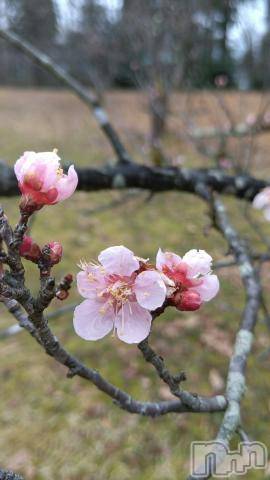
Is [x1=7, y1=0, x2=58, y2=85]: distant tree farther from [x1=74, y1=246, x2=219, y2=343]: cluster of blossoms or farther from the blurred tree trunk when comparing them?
[x1=74, y1=246, x2=219, y2=343]: cluster of blossoms

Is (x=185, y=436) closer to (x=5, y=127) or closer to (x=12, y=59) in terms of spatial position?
(x=5, y=127)

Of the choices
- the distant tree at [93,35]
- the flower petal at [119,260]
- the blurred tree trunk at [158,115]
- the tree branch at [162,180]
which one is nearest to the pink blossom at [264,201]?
the tree branch at [162,180]

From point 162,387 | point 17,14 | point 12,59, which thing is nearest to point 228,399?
point 162,387

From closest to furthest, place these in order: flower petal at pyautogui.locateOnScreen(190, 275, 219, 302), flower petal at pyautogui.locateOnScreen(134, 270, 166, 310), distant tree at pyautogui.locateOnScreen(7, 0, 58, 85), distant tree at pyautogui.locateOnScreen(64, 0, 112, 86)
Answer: flower petal at pyautogui.locateOnScreen(134, 270, 166, 310)
flower petal at pyautogui.locateOnScreen(190, 275, 219, 302)
distant tree at pyautogui.locateOnScreen(64, 0, 112, 86)
distant tree at pyautogui.locateOnScreen(7, 0, 58, 85)

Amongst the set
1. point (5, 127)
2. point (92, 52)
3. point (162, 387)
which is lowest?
point (5, 127)

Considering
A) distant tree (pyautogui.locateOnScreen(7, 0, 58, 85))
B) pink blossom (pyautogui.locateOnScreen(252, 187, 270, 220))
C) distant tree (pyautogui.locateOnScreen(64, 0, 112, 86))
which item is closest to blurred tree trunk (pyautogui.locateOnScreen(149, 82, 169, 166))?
pink blossom (pyautogui.locateOnScreen(252, 187, 270, 220))

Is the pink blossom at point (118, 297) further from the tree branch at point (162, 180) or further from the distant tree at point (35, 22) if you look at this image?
the distant tree at point (35, 22)

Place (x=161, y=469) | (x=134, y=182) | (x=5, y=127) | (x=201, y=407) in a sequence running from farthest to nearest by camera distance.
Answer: (x=5, y=127) → (x=134, y=182) → (x=161, y=469) → (x=201, y=407)
